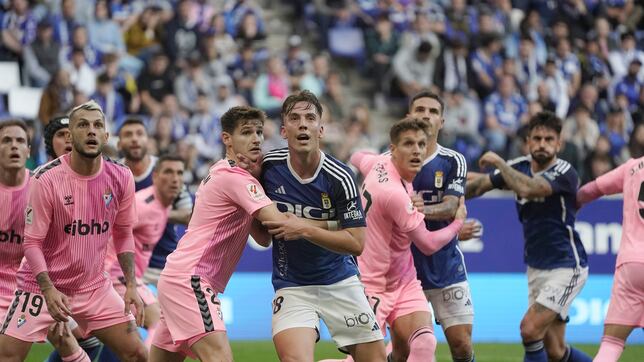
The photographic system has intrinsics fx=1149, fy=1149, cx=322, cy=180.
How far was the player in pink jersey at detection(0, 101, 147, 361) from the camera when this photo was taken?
8.59 m

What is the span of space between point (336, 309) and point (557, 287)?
3.15m

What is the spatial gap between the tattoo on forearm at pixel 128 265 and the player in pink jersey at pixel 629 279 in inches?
152

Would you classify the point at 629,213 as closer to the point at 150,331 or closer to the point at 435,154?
the point at 435,154

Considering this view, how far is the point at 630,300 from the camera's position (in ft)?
31.2

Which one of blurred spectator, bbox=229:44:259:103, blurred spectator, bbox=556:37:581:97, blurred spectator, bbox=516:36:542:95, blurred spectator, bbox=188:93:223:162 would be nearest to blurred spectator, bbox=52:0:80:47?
blurred spectator, bbox=188:93:223:162

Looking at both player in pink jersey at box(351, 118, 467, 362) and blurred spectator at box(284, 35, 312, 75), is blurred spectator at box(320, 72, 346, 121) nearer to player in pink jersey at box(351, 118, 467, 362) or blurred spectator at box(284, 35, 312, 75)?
blurred spectator at box(284, 35, 312, 75)

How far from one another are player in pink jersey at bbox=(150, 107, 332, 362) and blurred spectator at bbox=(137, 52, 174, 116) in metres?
10.8

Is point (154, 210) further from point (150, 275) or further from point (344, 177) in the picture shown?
point (344, 177)

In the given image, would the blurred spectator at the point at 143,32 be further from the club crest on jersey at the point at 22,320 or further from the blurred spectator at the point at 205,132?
the club crest on jersey at the point at 22,320

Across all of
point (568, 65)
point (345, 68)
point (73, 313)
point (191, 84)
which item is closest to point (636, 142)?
point (568, 65)

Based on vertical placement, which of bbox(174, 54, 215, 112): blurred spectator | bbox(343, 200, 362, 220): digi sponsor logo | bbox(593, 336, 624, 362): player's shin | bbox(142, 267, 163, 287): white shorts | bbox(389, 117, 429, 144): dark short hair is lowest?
bbox(593, 336, 624, 362): player's shin

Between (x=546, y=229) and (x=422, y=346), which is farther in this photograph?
(x=546, y=229)

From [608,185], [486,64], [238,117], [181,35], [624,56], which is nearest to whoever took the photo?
[238,117]

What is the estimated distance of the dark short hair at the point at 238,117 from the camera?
8305 mm
